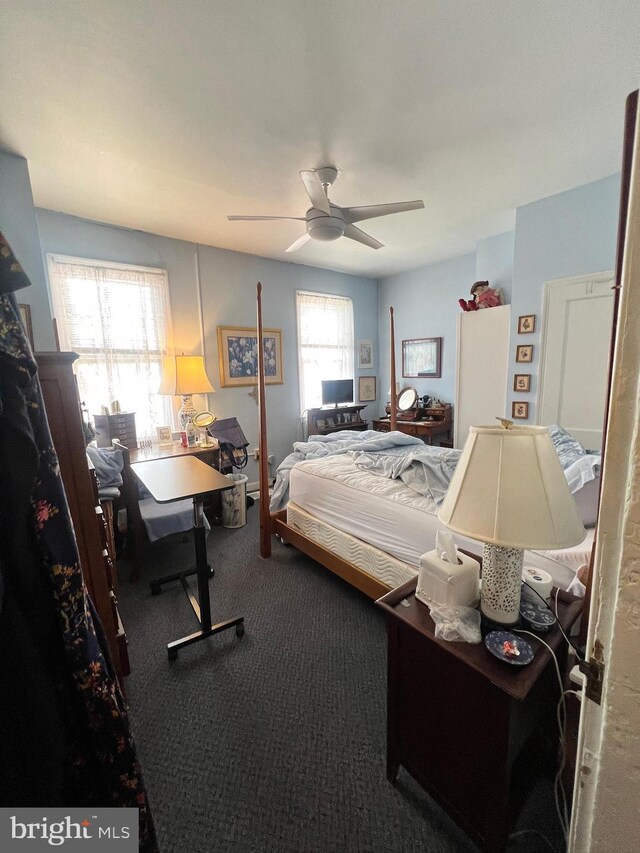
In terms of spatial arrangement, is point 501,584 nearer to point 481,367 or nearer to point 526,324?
point 526,324

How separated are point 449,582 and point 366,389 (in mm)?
4459

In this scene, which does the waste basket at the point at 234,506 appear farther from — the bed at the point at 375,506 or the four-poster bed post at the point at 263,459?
the four-poster bed post at the point at 263,459

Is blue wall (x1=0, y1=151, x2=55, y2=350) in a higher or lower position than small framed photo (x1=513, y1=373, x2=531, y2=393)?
higher

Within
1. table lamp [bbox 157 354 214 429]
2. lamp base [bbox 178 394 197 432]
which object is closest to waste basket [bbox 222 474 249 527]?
lamp base [bbox 178 394 197 432]

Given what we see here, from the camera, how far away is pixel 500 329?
11.3 feet

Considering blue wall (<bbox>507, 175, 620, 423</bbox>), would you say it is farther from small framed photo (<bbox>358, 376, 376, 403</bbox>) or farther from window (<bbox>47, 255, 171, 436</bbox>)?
window (<bbox>47, 255, 171, 436</bbox>)

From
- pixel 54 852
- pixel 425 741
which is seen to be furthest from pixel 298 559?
pixel 54 852

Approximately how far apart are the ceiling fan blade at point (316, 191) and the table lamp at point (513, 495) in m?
1.82

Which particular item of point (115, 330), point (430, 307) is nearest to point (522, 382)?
point (430, 307)

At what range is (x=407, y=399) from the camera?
489 cm

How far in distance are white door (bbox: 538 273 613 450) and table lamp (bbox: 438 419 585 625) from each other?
2557 millimetres

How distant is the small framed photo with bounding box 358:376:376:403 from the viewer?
5273 millimetres

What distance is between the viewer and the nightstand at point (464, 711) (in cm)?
87

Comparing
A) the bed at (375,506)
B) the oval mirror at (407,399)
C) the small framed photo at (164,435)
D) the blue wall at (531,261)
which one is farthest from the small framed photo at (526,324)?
the small framed photo at (164,435)
